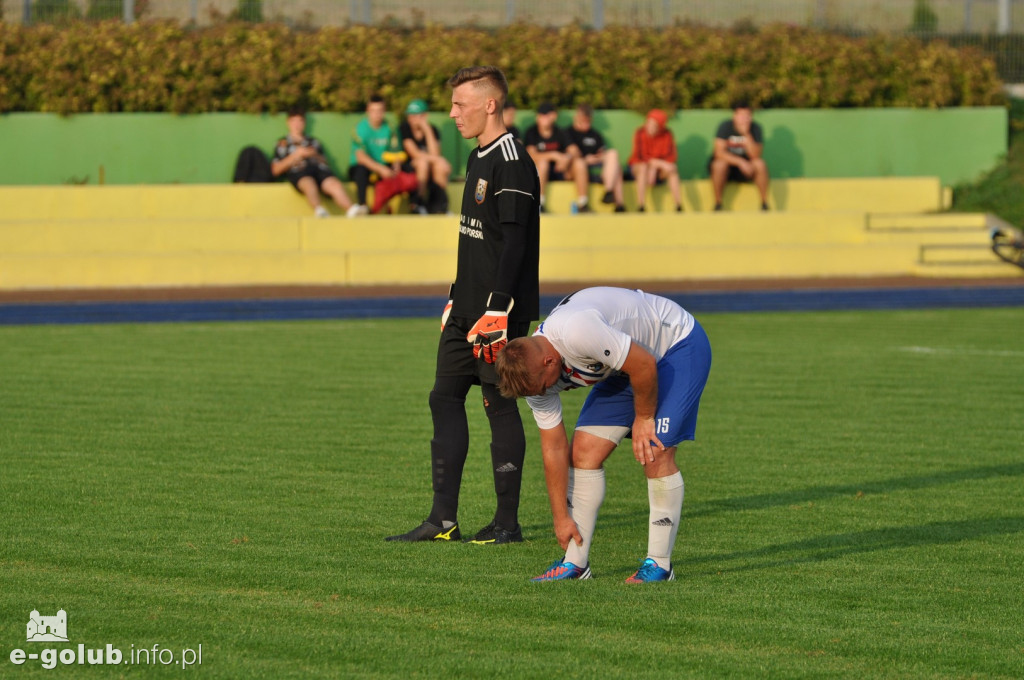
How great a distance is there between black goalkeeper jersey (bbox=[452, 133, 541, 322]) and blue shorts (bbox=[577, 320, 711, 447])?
70 cm

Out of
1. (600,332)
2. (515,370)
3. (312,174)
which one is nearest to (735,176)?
(312,174)

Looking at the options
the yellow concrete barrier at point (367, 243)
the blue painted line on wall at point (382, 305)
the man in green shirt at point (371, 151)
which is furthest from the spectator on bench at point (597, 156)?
the blue painted line on wall at point (382, 305)

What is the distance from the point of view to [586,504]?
19.6 feet

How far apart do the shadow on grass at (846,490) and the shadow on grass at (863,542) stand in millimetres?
722

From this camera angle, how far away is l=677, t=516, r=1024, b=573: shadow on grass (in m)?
6.35

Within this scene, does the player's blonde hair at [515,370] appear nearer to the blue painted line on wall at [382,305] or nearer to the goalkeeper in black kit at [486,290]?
the goalkeeper in black kit at [486,290]

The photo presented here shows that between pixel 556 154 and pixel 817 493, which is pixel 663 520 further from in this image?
pixel 556 154

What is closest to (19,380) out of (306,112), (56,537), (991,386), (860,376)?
(56,537)

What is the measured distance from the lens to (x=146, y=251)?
2017 cm

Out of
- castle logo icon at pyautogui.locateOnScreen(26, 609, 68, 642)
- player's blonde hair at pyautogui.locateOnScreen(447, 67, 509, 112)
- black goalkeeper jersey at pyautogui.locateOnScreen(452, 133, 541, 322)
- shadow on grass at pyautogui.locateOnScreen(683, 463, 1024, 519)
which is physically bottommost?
shadow on grass at pyautogui.locateOnScreen(683, 463, 1024, 519)

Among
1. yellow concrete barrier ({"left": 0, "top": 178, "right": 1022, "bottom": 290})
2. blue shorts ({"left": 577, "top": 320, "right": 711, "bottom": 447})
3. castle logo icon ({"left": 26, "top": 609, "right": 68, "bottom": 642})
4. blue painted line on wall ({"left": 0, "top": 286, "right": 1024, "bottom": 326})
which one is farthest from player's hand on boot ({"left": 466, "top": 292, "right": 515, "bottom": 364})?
yellow concrete barrier ({"left": 0, "top": 178, "right": 1022, "bottom": 290})

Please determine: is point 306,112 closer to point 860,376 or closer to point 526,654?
point 860,376

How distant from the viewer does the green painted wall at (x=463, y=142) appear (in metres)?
22.4

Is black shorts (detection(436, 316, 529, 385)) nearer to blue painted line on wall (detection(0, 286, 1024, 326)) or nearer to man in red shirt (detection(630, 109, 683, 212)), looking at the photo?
blue painted line on wall (detection(0, 286, 1024, 326))
